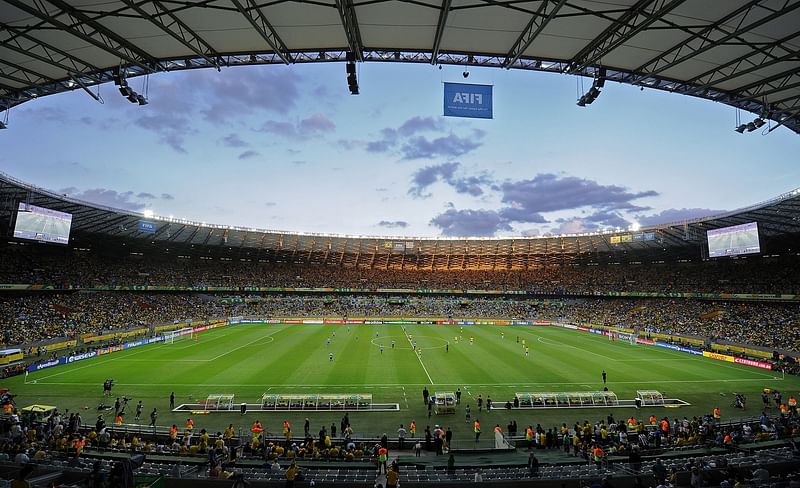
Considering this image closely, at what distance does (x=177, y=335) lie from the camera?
165 ft

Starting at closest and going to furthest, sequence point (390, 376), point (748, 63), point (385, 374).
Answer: point (748, 63)
point (390, 376)
point (385, 374)

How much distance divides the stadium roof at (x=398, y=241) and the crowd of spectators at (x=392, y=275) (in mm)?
2339

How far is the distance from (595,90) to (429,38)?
703 centimetres

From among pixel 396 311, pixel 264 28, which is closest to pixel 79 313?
pixel 396 311

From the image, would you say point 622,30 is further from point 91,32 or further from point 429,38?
point 91,32

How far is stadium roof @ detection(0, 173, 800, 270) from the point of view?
45.8m

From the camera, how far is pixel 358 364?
34719mm

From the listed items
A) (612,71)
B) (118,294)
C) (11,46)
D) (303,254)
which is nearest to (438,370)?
(612,71)

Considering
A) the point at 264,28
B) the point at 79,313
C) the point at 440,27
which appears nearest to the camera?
the point at 440,27

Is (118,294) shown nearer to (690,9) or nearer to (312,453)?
(312,453)

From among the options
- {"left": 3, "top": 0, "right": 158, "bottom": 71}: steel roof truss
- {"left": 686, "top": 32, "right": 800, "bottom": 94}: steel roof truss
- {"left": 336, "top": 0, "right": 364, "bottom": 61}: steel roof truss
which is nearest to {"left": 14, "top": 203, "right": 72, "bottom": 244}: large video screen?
{"left": 3, "top": 0, "right": 158, "bottom": 71}: steel roof truss

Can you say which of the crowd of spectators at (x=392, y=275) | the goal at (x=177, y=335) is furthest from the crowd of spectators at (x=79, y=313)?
the goal at (x=177, y=335)

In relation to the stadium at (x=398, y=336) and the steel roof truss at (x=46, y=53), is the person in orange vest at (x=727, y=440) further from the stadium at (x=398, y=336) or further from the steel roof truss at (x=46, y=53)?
the steel roof truss at (x=46, y=53)

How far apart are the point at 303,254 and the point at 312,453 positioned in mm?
76737
